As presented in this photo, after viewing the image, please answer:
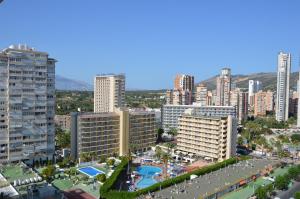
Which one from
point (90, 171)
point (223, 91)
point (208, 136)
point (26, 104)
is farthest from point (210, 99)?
point (26, 104)

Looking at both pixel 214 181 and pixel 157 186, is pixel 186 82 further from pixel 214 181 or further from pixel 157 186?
pixel 157 186

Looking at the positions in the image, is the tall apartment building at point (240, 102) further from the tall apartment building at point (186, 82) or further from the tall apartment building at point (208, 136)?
the tall apartment building at point (208, 136)

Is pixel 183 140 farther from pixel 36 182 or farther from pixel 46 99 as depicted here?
pixel 36 182

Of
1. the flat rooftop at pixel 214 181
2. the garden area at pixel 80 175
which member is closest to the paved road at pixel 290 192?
the flat rooftop at pixel 214 181

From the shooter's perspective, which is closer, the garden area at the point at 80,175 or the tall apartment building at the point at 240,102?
the garden area at the point at 80,175

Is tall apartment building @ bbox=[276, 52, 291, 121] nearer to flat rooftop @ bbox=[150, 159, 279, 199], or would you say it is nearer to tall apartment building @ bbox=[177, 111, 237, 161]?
tall apartment building @ bbox=[177, 111, 237, 161]

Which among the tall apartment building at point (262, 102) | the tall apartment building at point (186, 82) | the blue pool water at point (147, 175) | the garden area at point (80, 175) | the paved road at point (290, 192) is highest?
the tall apartment building at point (186, 82)

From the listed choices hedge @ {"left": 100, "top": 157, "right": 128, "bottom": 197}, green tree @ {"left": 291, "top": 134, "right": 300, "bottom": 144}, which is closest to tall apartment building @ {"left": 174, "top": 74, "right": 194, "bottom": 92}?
green tree @ {"left": 291, "top": 134, "right": 300, "bottom": 144}
